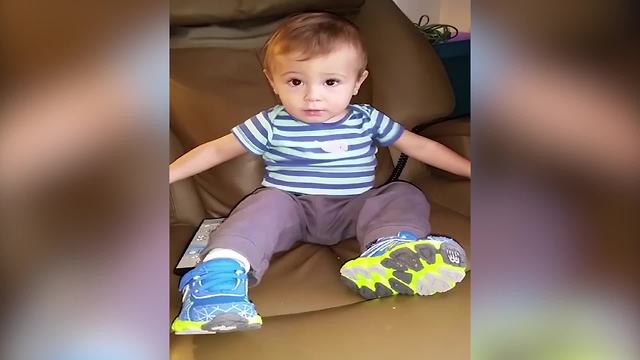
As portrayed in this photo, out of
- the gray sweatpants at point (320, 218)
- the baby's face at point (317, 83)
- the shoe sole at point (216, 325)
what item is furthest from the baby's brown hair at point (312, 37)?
the shoe sole at point (216, 325)

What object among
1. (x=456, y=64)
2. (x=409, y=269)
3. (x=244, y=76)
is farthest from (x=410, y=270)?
(x=244, y=76)

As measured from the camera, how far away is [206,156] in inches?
22.5

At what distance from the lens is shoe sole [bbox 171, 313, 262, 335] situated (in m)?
0.46

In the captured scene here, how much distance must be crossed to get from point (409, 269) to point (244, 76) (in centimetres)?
35

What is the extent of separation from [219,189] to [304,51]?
13 centimetres
